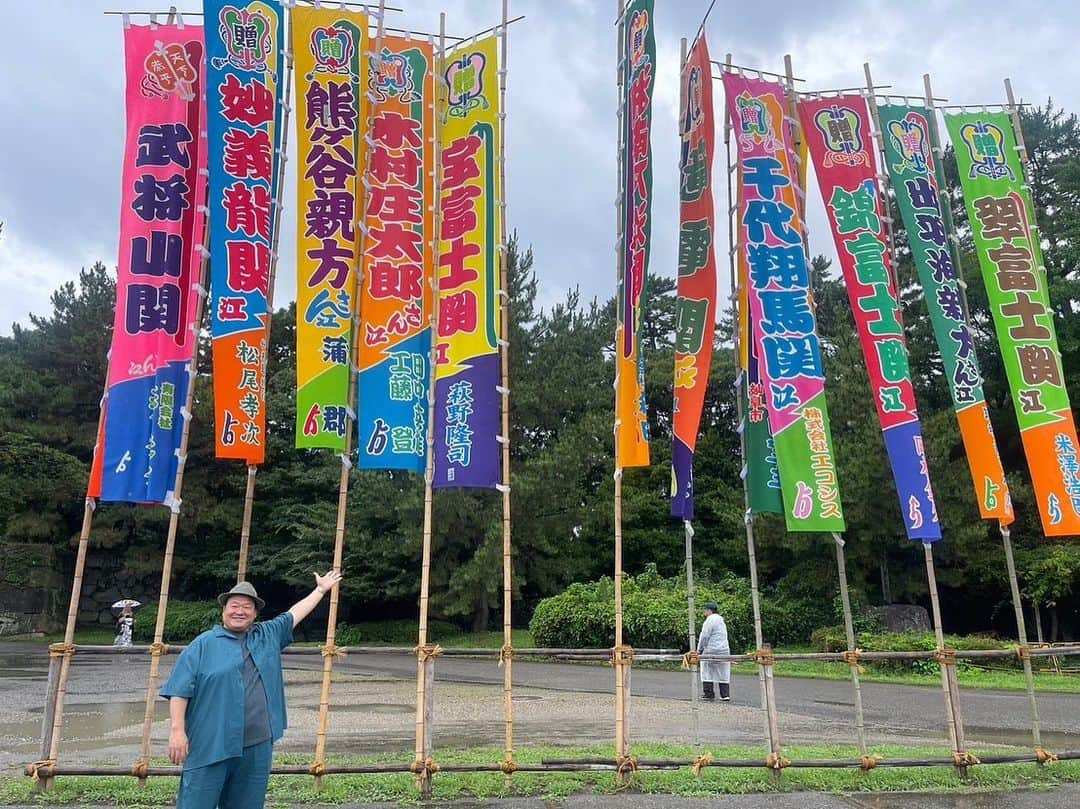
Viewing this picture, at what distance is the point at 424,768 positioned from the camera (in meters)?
5.83

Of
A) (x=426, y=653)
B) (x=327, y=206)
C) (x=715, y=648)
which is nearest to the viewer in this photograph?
(x=426, y=653)

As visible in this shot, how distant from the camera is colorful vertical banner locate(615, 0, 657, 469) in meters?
6.73

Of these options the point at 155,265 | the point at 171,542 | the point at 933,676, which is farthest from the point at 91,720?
the point at 933,676

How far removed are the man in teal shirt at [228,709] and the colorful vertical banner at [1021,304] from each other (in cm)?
625

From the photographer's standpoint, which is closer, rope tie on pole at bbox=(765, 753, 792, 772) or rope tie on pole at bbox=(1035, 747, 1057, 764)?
rope tie on pole at bbox=(765, 753, 792, 772)

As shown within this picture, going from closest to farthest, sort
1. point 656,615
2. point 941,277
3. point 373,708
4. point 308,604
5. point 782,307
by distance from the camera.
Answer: point 308,604
point 782,307
point 941,277
point 373,708
point 656,615

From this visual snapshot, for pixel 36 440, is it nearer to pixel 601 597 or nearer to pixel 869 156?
pixel 601 597

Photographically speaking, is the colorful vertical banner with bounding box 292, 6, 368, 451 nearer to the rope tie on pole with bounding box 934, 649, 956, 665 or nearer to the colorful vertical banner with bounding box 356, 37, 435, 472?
the colorful vertical banner with bounding box 356, 37, 435, 472

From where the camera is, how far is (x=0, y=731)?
9.04 meters

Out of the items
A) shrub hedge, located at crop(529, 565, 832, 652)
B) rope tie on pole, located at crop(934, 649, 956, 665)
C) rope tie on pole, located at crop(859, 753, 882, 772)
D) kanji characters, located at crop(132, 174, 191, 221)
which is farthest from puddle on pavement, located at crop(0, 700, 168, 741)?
shrub hedge, located at crop(529, 565, 832, 652)

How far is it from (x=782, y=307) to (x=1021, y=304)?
2.27 metres

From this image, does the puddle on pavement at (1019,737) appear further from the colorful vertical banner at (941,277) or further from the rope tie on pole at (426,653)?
the rope tie on pole at (426,653)

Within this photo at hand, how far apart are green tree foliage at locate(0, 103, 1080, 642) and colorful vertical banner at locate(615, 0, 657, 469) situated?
12744 millimetres

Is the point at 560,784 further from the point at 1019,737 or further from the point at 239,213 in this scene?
the point at 1019,737
